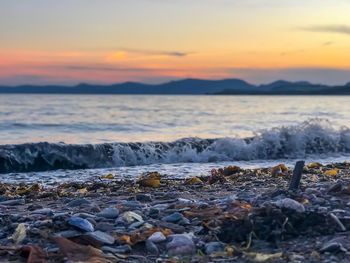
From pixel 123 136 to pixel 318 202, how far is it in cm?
1776

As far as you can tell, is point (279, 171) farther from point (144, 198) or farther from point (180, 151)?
point (180, 151)

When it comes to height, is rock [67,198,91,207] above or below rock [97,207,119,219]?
below

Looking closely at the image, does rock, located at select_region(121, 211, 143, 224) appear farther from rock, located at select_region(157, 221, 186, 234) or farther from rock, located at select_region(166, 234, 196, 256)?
rock, located at select_region(166, 234, 196, 256)

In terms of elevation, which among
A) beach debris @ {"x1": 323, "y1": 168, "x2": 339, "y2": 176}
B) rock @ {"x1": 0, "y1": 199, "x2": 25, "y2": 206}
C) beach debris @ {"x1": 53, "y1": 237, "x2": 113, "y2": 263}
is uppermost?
beach debris @ {"x1": 53, "y1": 237, "x2": 113, "y2": 263}

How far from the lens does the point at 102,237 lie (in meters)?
5.29

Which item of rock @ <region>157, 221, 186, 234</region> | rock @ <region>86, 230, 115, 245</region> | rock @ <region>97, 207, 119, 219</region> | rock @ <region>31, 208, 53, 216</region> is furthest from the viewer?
rock @ <region>31, 208, 53, 216</region>

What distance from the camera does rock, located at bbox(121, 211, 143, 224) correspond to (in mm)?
5984

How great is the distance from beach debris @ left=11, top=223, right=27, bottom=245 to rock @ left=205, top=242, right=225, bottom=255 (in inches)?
67.3

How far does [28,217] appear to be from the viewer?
6.31 m

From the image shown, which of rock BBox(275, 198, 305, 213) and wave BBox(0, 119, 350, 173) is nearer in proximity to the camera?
rock BBox(275, 198, 305, 213)

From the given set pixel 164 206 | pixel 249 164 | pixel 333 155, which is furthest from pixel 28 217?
pixel 333 155

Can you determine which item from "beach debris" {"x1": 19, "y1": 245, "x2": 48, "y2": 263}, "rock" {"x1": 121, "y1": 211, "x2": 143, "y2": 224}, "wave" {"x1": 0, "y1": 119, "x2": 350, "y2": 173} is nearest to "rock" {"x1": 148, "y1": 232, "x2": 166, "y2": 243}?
"rock" {"x1": 121, "y1": 211, "x2": 143, "y2": 224}

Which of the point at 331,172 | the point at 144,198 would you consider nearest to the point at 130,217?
the point at 144,198

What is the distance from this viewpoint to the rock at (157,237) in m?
5.26
